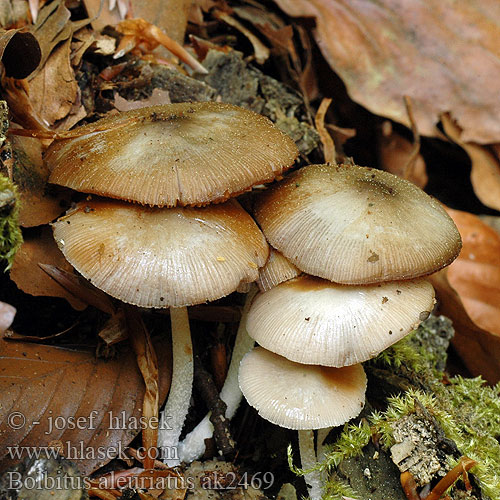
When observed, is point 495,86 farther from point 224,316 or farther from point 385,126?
point 224,316

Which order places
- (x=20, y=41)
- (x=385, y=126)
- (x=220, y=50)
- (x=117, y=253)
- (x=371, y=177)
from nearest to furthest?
(x=117, y=253), (x=20, y=41), (x=371, y=177), (x=220, y=50), (x=385, y=126)

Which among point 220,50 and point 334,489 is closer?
point 334,489

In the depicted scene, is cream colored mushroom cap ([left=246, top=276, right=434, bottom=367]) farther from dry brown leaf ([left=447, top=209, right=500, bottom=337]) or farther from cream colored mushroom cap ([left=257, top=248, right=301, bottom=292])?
dry brown leaf ([left=447, top=209, right=500, bottom=337])

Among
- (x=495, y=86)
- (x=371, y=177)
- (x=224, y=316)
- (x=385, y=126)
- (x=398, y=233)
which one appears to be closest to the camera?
(x=398, y=233)

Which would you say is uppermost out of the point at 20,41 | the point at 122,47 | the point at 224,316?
the point at 20,41

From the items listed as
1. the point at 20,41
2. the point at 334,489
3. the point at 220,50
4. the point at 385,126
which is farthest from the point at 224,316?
the point at 385,126


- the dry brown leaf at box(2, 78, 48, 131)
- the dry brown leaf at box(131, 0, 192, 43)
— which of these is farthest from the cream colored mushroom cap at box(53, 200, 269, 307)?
the dry brown leaf at box(131, 0, 192, 43)

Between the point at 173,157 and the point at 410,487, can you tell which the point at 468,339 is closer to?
the point at 410,487
